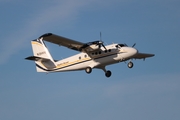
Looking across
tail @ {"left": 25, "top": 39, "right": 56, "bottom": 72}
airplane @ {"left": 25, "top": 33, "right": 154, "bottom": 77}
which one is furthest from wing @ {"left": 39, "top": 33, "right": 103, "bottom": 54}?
tail @ {"left": 25, "top": 39, "right": 56, "bottom": 72}

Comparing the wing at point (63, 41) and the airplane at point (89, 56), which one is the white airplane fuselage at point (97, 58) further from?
the wing at point (63, 41)

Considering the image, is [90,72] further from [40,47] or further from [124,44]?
[40,47]

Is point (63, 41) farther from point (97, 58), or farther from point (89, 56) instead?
point (97, 58)

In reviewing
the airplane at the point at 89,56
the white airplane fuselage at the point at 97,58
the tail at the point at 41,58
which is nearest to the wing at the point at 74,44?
the airplane at the point at 89,56

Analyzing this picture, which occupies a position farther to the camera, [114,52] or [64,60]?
[64,60]

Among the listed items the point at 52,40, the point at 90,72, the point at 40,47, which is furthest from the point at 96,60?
the point at 40,47

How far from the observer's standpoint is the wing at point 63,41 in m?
49.2

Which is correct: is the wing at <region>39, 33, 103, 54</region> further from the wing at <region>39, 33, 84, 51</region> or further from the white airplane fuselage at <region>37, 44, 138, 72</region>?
the white airplane fuselage at <region>37, 44, 138, 72</region>

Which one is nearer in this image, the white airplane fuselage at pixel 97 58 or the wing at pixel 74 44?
the white airplane fuselage at pixel 97 58

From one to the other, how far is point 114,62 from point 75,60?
16.2ft

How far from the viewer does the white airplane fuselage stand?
4916 centimetres

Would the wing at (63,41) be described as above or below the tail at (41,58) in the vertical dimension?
above

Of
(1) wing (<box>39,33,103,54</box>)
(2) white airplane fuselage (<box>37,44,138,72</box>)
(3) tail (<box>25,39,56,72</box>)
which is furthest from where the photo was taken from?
(3) tail (<box>25,39,56,72</box>)

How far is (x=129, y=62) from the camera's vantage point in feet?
164
